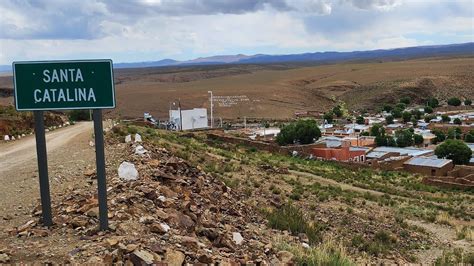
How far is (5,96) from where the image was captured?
91.9 m

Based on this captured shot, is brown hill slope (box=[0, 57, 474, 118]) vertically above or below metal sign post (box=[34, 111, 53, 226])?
below

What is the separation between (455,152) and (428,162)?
16.7ft

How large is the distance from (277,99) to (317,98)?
42.8 ft

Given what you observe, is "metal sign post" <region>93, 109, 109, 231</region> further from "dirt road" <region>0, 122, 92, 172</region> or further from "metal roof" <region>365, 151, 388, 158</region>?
"metal roof" <region>365, 151, 388, 158</region>

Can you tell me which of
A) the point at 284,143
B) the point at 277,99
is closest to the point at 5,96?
the point at 277,99

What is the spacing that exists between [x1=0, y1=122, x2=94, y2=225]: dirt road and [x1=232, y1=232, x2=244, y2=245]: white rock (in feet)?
10.6

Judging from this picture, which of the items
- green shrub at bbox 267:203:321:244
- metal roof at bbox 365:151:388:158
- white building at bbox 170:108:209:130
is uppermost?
green shrub at bbox 267:203:321:244

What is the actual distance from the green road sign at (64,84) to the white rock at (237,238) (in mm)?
2991

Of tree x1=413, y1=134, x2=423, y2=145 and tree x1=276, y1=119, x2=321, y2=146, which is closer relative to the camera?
tree x1=276, y1=119, x2=321, y2=146

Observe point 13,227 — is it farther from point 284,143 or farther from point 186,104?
point 186,104

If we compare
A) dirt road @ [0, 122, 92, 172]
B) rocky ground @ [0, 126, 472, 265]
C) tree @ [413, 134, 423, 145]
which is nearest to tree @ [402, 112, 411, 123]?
tree @ [413, 134, 423, 145]

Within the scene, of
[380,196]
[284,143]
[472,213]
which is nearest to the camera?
[472,213]

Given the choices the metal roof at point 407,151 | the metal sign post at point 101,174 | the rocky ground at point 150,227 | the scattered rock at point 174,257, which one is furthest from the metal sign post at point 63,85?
the metal roof at point 407,151

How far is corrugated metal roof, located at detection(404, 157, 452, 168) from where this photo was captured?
38.4m
